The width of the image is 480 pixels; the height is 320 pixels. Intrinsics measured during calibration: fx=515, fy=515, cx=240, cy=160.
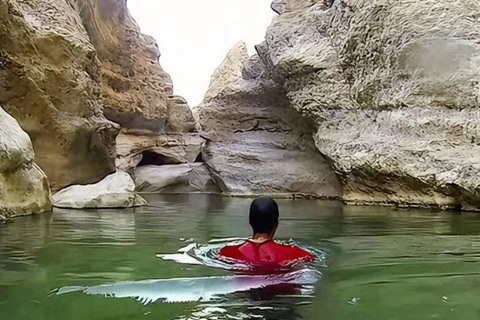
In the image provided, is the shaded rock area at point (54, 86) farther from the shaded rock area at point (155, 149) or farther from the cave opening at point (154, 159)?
the cave opening at point (154, 159)

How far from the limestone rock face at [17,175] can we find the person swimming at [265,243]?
4836 millimetres

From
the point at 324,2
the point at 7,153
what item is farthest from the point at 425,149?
the point at 7,153

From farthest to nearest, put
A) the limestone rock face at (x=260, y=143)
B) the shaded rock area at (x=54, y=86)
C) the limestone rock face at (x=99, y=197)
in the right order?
the limestone rock face at (x=260, y=143) → the shaded rock area at (x=54, y=86) → the limestone rock face at (x=99, y=197)

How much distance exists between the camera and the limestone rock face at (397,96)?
9.18 m

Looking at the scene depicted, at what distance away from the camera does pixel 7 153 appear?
279 inches

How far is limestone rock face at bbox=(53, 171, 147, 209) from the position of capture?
30.6 feet

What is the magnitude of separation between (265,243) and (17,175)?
5.50 metres

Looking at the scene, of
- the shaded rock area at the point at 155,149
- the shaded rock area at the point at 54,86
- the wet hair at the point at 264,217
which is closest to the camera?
the wet hair at the point at 264,217

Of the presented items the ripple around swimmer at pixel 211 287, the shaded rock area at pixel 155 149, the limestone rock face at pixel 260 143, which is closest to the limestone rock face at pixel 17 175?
the ripple around swimmer at pixel 211 287

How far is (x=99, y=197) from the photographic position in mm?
9508

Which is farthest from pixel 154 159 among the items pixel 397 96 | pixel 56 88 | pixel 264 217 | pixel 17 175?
pixel 264 217

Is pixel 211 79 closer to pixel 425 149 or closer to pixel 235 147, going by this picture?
pixel 235 147

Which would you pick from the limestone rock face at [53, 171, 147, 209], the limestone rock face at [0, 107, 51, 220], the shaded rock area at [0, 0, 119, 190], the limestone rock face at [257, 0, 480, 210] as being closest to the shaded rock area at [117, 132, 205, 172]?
the shaded rock area at [0, 0, 119, 190]

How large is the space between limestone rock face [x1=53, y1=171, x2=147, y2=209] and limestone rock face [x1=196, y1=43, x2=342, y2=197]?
5.30 metres
